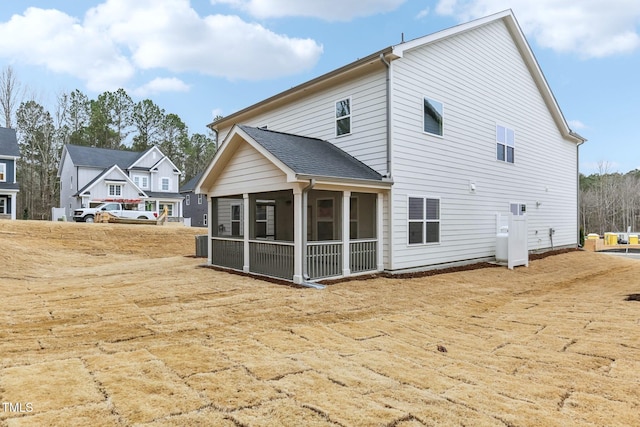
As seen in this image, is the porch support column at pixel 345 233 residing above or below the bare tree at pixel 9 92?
below

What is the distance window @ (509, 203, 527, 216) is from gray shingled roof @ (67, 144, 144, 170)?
32968 mm

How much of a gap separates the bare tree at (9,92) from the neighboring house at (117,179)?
674 cm

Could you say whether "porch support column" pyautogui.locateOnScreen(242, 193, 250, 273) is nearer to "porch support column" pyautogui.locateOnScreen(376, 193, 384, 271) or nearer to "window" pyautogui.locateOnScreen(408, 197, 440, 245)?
"porch support column" pyautogui.locateOnScreen(376, 193, 384, 271)

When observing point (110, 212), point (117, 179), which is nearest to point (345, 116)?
point (110, 212)

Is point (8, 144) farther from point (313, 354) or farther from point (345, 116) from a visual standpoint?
point (313, 354)

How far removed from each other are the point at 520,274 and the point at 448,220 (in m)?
2.71

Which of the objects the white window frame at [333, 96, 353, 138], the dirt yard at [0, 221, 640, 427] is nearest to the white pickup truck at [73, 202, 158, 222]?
the dirt yard at [0, 221, 640, 427]

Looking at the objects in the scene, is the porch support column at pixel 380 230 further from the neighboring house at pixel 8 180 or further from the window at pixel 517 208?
the neighboring house at pixel 8 180

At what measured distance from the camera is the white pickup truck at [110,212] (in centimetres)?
2653

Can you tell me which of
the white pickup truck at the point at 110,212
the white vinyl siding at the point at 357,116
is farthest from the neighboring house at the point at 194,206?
the white vinyl siding at the point at 357,116

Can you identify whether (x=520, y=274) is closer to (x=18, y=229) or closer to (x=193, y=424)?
(x=193, y=424)

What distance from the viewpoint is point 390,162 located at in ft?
33.0

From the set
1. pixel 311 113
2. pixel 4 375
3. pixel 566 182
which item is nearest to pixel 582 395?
pixel 4 375

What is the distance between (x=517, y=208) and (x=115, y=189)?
103 ft
